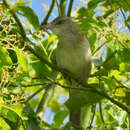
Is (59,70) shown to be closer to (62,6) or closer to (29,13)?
(29,13)

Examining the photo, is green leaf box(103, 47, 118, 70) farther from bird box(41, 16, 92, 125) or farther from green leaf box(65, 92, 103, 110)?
bird box(41, 16, 92, 125)

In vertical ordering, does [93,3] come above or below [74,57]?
above

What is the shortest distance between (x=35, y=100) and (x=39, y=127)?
1683 millimetres

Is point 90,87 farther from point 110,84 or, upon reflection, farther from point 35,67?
point 35,67

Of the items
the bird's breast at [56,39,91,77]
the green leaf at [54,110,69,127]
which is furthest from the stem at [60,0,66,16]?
the green leaf at [54,110,69,127]

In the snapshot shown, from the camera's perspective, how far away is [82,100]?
2668 mm

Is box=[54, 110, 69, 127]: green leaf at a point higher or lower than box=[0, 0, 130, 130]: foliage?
lower

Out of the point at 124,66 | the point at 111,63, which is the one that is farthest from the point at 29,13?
the point at 111,63

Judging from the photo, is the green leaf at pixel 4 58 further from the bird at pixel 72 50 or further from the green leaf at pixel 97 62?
the bird at pixel 72 50

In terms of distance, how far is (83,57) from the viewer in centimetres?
390

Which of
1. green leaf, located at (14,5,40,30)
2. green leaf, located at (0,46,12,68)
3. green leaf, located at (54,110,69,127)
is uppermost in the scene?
green leaf, located at (14,5,40,30)

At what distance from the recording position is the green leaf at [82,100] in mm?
A: 2604

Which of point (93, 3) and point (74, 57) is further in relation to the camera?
point (74, 57)

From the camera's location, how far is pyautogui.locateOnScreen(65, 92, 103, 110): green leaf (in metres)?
2.60
